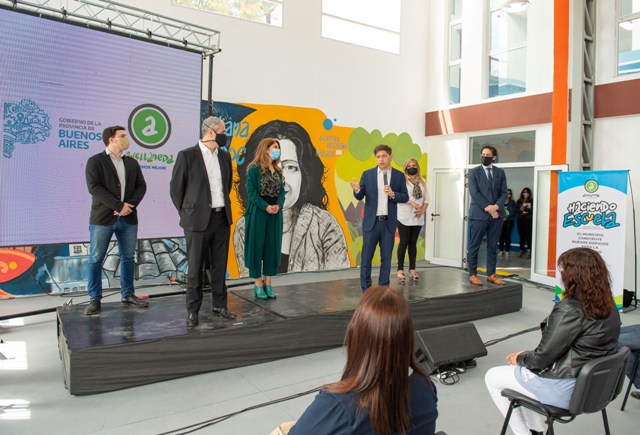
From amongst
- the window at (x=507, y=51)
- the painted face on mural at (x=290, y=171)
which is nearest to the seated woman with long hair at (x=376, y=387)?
the painted face on mural at (x=290, y=171)

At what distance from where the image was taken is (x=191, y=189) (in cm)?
355

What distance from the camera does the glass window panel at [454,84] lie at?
913 centimetres

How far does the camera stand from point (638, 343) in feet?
9.61

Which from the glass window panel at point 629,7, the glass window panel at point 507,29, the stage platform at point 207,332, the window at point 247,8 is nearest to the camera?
the stage platform at point 207,332

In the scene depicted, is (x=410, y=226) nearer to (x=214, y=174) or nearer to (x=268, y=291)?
(x=268, y=291)

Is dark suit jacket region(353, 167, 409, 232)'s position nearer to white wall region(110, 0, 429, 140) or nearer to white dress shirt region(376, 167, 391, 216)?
white dress shirt region(376, 167, 391, 216)

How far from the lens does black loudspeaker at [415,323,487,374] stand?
359cm

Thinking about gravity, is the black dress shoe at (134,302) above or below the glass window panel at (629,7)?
below

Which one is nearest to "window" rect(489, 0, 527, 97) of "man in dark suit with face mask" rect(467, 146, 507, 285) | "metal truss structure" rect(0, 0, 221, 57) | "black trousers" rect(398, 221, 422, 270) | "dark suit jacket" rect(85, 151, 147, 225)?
"man in dark suit with face mask" rect(467, 146, 507, 285)

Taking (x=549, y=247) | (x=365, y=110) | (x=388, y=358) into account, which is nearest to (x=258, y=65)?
(x=365, y=110)

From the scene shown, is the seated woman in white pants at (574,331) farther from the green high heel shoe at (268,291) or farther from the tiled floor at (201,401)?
the green high heel shoe at (268,291)

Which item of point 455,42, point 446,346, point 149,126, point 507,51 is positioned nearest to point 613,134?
point 507,51

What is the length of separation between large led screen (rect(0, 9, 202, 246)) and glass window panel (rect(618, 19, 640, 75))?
5.92 meters

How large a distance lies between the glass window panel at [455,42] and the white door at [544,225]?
2938 millimetres
